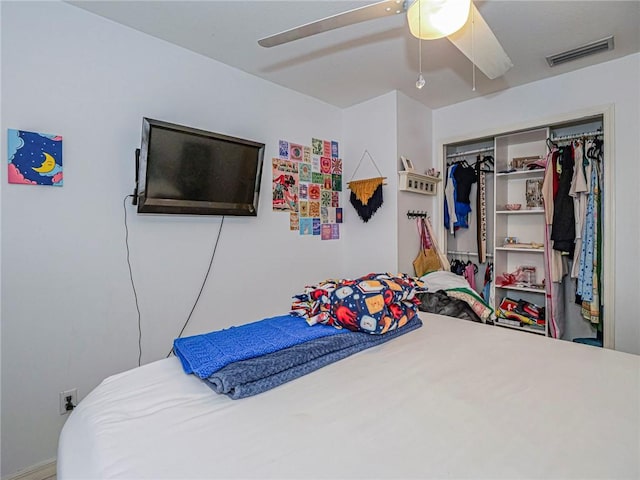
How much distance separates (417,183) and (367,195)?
462 mm

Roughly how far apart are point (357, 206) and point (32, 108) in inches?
89.4

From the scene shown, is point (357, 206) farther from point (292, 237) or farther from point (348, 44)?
point (348, 44)

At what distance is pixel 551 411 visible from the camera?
0.89 meters

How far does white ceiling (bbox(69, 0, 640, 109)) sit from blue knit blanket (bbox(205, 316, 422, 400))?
1.70 meters

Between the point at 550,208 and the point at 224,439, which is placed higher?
the point at 550,208

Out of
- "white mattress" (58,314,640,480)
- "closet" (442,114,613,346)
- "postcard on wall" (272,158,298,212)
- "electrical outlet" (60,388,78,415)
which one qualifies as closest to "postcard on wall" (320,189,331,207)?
"postcard on wall" (272,158,298,212)

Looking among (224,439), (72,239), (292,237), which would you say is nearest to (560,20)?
(292,237)

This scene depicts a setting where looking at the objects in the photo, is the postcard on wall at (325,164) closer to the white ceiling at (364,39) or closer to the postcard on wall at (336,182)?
the postcard on wall at (336,182)

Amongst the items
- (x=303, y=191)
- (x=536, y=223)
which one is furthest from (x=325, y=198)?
(x=536, y=223)

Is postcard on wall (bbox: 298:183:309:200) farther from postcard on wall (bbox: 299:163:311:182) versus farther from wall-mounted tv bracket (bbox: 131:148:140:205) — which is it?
wall-mounted tv bracket (bbox: 131:148:140:205)

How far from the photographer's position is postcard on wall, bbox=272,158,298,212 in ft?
8.66

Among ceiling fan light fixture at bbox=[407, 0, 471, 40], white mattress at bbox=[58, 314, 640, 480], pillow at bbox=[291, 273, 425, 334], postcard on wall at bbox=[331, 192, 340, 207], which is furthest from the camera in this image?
postcard on wall at bbox=[331, 192, 340, 207]

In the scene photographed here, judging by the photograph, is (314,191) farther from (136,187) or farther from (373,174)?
(136,187)

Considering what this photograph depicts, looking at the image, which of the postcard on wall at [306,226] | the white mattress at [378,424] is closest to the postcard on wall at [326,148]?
the postcard on wall at [306,226]
